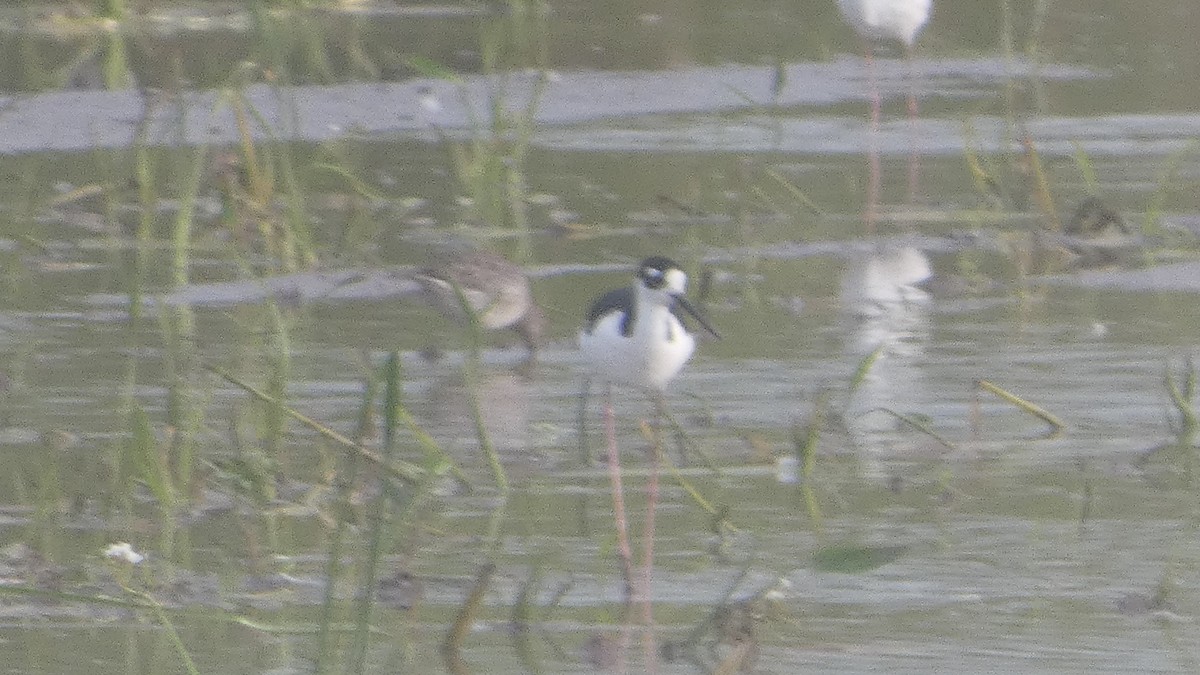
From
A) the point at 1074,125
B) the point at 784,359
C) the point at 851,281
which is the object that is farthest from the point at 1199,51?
the point at 784,359

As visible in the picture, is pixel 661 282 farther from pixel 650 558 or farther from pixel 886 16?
pixel 886 16

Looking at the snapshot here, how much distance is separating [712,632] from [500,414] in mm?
2367

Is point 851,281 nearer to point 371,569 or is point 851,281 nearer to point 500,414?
point 500,414

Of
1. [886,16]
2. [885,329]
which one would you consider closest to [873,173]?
[886,16]

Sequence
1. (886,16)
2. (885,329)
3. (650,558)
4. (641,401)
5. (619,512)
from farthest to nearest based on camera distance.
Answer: (886,16) < (885,329) < (641,401) < (619,512) < (650,558)

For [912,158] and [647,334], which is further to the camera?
[912,158]

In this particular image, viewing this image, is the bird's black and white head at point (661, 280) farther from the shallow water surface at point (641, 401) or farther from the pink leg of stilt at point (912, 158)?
the pink leg of stilt at point (912, 158)

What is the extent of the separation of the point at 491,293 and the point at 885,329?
125 centimetres

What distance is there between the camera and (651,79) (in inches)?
593

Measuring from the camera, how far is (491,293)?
8.50 metres

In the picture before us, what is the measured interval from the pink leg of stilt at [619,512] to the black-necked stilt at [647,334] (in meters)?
0.17

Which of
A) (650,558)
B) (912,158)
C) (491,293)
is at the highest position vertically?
(912,158)

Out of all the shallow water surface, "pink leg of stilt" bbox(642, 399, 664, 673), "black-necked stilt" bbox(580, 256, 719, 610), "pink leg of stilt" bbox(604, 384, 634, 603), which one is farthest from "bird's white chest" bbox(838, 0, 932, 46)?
"black-necked stilt" bbox(580, 256, 719, 610)

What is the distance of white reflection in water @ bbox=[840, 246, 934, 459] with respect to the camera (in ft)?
23.9
